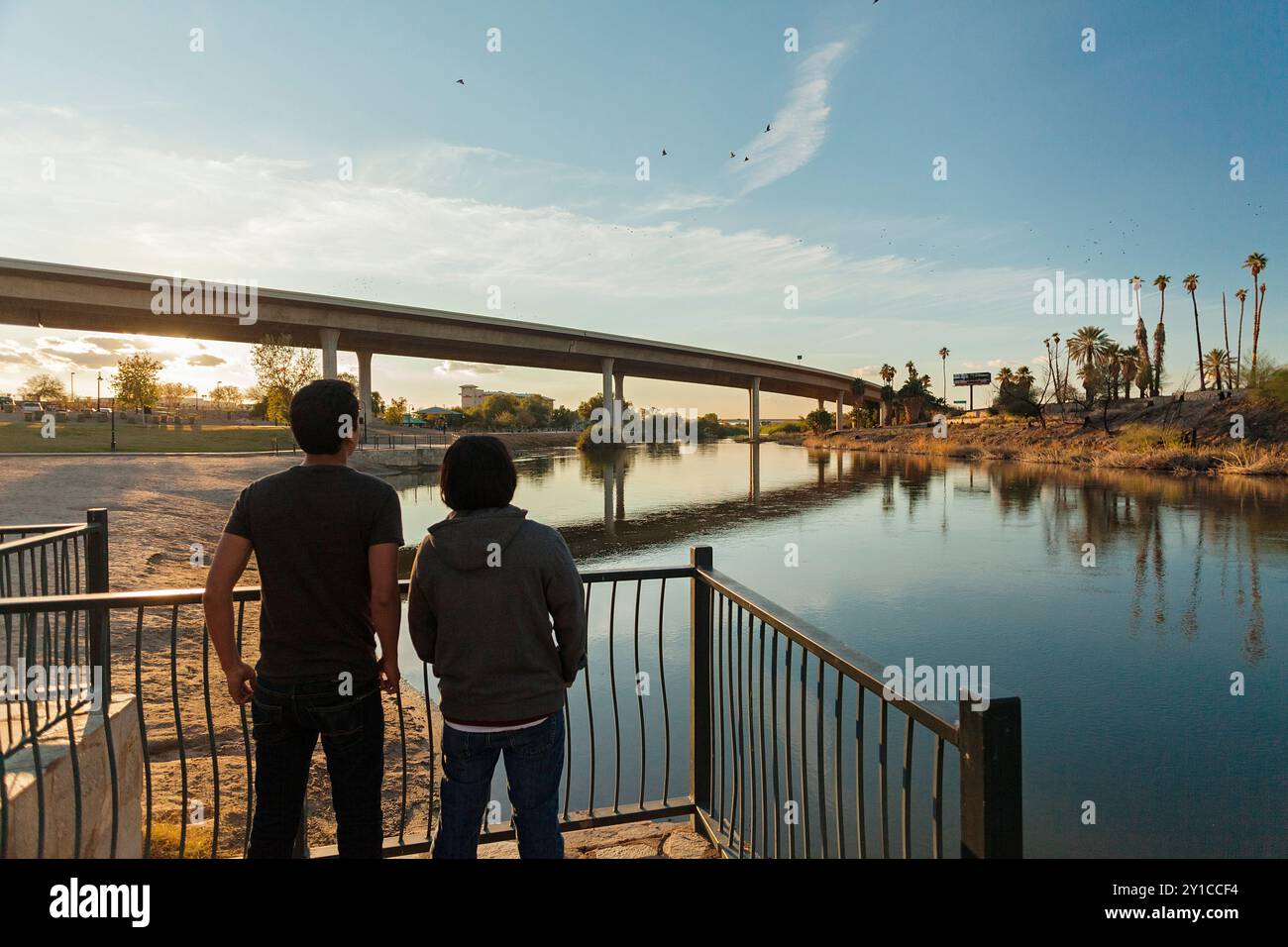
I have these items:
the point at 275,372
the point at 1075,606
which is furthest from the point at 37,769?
the point at 275,372

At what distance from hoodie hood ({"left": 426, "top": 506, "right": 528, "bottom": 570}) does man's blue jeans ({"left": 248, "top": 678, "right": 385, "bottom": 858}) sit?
68 cm

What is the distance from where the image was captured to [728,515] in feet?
91.2

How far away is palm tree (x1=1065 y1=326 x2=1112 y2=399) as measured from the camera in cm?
7994

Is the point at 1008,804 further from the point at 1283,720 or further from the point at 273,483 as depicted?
the point at 1283,720

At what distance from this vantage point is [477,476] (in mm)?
2514

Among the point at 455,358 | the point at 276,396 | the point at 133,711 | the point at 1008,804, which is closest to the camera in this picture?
the point at 1008,804

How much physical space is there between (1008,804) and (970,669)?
892 cm

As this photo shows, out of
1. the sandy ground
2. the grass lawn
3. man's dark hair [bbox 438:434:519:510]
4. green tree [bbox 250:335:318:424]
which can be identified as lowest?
the sandy ground

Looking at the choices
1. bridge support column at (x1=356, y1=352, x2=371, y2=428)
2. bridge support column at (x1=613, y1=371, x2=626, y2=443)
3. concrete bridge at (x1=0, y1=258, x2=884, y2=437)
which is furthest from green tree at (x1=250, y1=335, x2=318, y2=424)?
bridge support column at (x1=613, y1=371, x2=626, y2=443)

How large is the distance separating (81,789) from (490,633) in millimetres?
2345

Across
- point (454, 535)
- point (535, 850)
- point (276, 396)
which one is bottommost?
point (535, 850)

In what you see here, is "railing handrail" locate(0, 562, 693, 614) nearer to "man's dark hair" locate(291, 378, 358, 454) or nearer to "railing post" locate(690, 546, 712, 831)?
"man's dark hair" locate(291, 378, 358, 454)
